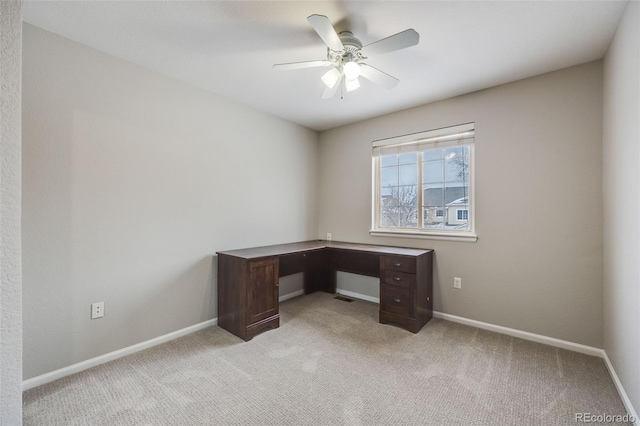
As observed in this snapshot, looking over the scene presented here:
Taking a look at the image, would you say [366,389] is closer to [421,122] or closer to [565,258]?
[565,258]

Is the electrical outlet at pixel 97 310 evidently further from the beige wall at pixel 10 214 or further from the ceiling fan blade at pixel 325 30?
the ceiling fan blade at pixel 325 30

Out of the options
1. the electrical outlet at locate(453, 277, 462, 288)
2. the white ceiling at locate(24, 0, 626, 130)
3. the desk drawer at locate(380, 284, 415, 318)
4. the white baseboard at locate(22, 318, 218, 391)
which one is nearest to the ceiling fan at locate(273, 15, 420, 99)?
the white ceiling at locate(24, 0, 626, 130)

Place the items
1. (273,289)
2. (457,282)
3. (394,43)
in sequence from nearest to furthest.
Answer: (394,43)
(273,289)
(457,282)

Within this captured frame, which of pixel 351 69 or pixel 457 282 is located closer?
pixel 351 69

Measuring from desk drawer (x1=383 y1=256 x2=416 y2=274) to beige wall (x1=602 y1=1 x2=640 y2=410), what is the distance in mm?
1390

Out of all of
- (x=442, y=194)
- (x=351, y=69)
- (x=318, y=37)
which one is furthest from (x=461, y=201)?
(x=318, y=37)

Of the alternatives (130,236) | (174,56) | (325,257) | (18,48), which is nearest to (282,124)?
(174,56)

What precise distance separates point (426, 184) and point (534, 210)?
1084mm

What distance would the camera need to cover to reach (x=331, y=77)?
2.02 m

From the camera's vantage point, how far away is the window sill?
113 inches

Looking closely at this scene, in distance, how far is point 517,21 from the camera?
5.83 ft

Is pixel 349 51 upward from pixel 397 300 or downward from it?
upward

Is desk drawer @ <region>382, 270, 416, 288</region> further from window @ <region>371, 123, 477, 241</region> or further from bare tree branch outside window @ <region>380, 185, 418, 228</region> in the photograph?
bare tree branch outside window @ <region>380, 185, 418, 228</region>
